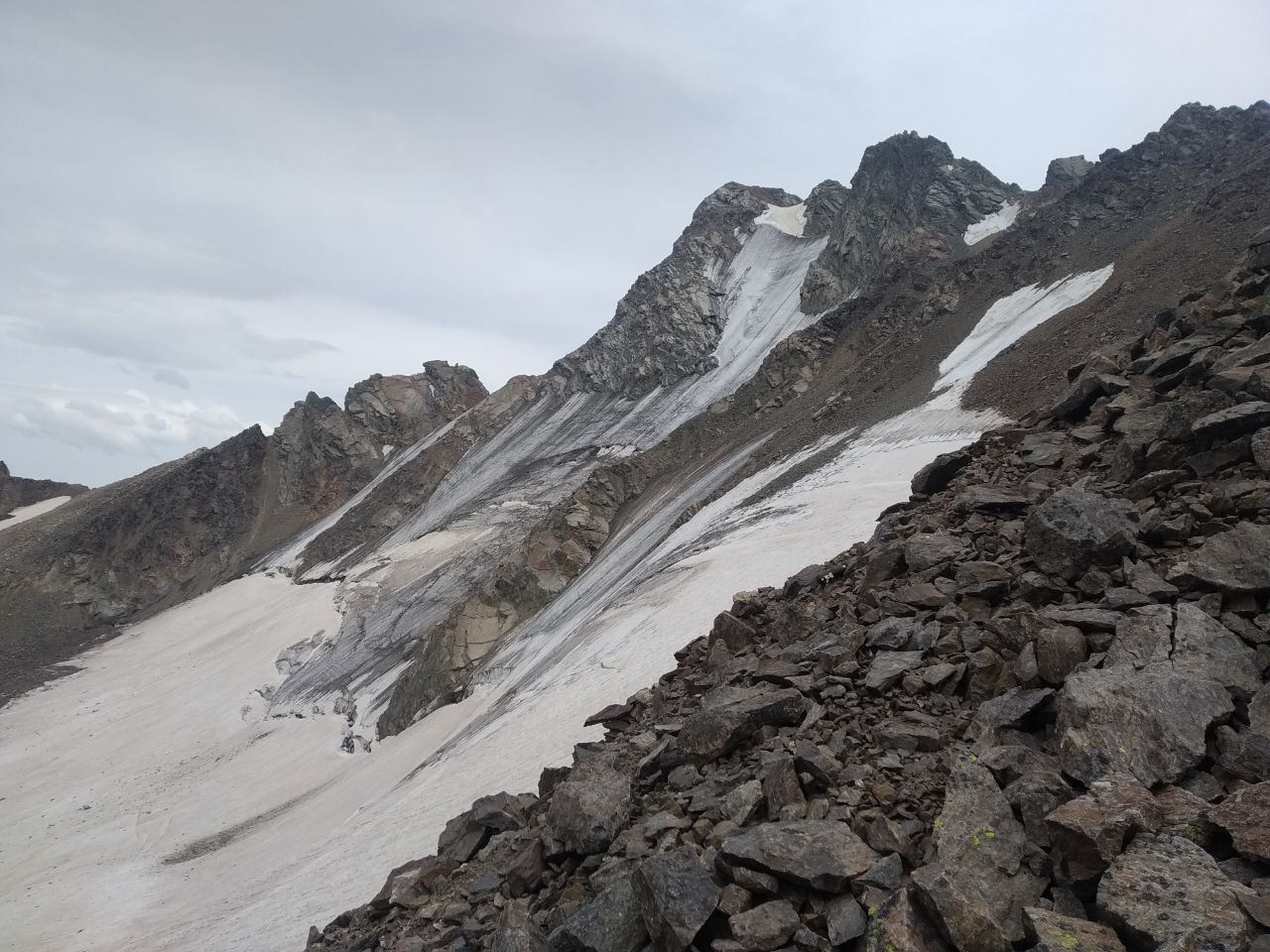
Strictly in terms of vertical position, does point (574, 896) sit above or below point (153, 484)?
below

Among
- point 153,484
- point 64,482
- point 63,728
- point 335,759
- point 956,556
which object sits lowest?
point 335,759

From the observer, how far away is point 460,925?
647 centimetres

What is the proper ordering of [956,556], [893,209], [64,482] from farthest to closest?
[64,482], [893,209], [956,556]

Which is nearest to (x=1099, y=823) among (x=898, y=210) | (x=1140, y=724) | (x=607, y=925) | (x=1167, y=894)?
(x=1167, y=894)

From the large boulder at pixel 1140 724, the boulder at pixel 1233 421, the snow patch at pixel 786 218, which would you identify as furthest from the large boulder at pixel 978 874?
the snow patch at pixel 786 218

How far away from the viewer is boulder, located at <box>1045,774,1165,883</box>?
146 inches

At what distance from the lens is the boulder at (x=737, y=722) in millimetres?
6543

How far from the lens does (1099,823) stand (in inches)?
148

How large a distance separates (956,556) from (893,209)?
59.4 metres

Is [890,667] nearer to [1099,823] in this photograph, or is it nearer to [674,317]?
[1099,823]

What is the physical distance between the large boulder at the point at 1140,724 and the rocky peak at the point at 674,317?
54369 millimetres

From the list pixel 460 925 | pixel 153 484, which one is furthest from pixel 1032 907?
pixel 153 484

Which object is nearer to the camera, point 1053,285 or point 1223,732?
point 1223,732

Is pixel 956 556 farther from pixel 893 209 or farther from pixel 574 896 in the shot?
pixel 893 209
